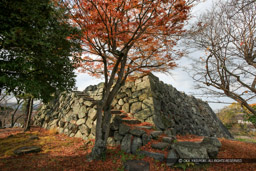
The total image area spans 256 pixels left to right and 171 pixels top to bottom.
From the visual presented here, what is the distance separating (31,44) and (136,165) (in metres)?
5.24

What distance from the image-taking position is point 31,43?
3.66 m

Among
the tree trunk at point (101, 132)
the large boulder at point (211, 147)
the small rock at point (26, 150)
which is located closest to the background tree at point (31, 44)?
the tree trunk at point (101, 132)

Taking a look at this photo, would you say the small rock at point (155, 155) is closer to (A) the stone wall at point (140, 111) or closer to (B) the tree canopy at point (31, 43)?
(A) the stone wall at point (140, 111)

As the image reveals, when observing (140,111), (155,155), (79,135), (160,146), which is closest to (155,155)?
→ (155,155)

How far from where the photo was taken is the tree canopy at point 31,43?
349cm

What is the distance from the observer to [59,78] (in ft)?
16.0

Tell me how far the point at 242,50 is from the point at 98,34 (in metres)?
5.72

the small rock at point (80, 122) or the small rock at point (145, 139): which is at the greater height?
the small rock at point (80, 122)

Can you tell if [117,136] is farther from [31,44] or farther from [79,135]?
[31,44]

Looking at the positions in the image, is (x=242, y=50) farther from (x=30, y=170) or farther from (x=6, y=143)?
(x=6, y=143)

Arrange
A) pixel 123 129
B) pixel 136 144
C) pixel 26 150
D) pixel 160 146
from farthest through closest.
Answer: pixel 123 129 → pixel 26 150 → pixel 136 144 → pixel 160 146

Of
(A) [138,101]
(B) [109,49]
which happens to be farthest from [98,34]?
(A) [138,101]

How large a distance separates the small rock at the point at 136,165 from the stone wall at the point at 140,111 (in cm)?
305

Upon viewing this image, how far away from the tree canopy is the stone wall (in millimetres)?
2645
